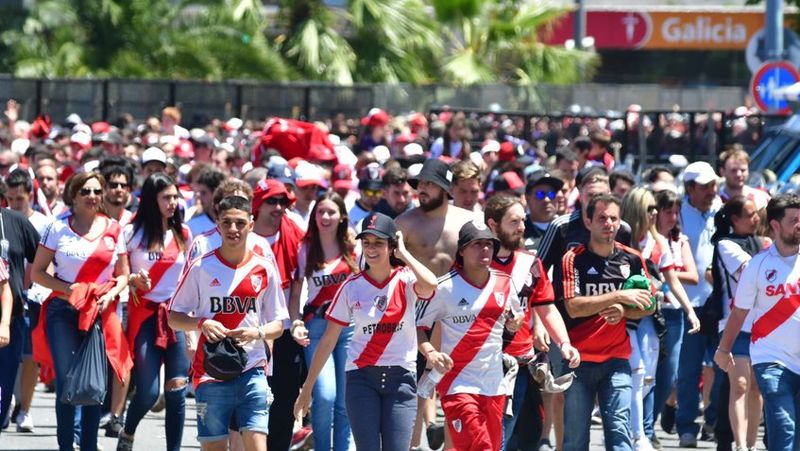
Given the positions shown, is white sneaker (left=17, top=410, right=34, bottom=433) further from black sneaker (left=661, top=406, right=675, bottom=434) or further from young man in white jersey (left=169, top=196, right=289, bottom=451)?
black sneaker (left=661, top=406, right=675, bottom=434)

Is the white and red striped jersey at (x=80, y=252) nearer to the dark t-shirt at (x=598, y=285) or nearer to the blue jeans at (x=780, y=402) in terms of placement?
the dark t-shirt at (x=598, y=285)

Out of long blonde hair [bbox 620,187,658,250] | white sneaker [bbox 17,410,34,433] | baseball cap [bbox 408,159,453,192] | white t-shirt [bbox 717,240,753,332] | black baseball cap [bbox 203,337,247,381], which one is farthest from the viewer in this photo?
white sneaker [bbox 17,410,34,433]

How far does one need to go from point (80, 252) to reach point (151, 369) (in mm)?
808

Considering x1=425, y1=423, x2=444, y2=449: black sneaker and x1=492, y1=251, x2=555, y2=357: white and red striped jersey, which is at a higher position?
x1=492, y1=251, x2=555, y2=357: white and red striped jersey

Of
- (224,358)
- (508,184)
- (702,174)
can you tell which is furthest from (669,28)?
(224,358)

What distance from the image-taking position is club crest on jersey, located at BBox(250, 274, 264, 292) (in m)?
8.70

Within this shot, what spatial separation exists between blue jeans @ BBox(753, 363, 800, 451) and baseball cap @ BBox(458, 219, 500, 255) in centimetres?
169

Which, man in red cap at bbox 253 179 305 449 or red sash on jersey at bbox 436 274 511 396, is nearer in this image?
red sash on jersey at bbox 436 274 511 396

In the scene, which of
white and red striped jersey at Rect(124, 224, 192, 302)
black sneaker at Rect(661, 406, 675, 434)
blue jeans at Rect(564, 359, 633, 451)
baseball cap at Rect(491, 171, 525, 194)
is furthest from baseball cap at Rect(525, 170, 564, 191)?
white and red striped jersey at Rect(124, 224, 192, 302)

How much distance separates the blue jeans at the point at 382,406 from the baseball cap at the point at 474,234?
0.73 meters

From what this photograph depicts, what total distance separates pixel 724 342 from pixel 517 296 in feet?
→ 4.28

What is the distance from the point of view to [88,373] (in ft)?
32.3

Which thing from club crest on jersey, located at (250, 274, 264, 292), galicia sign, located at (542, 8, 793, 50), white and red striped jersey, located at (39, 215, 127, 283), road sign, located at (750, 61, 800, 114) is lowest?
club crest on jersey, located at (250, 274, 264, 292)

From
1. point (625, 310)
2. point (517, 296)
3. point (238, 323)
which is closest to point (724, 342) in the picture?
point (625, 310)
